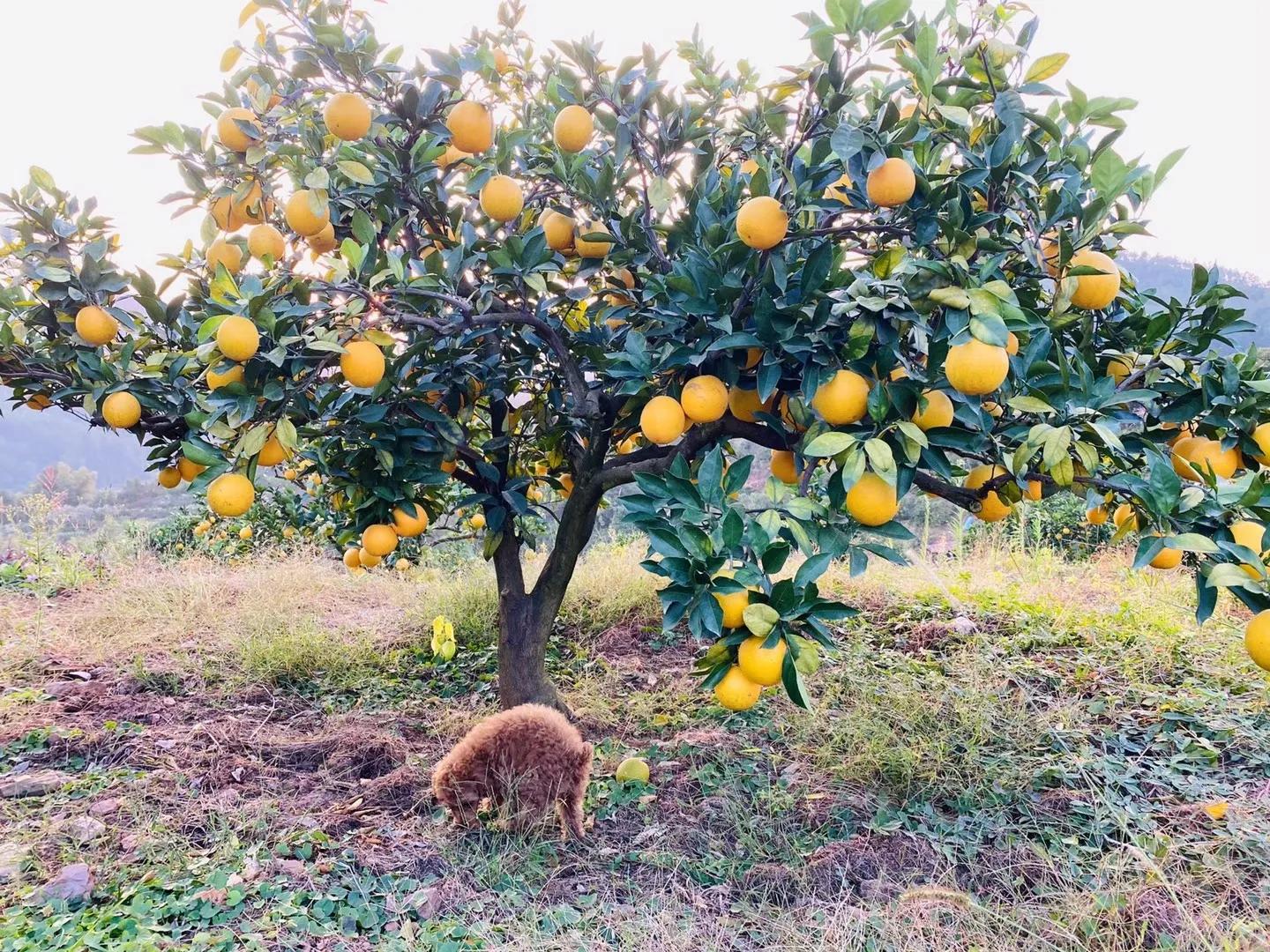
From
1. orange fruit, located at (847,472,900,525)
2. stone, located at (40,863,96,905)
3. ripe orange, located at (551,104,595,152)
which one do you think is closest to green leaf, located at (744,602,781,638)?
orange fruit, located at (847,472,900,525)

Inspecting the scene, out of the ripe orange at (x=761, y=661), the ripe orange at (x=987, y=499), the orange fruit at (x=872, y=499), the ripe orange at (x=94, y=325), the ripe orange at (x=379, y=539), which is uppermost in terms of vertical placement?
the ripe orange at (x=94, y=325)

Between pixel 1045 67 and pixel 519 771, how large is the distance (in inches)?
84.0

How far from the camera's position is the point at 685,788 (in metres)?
2.61

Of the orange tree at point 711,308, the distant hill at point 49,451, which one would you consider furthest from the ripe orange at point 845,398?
the distant hill at point 49,451

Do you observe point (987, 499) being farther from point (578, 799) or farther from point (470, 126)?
point (470, 126)

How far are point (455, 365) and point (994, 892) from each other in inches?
79.5

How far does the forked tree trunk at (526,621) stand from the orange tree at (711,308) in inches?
18.3

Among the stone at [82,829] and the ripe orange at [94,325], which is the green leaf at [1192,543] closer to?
the ripe orange at [94,325]

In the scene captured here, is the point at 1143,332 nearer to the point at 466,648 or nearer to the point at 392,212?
the point at 392,212

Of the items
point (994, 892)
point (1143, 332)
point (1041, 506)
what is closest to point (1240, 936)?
point (994, 892)

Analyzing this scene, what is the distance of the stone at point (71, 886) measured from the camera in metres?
1.91

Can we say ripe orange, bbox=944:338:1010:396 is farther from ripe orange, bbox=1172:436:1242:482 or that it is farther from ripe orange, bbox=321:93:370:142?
ripe orange, bbox=321:93:370:142

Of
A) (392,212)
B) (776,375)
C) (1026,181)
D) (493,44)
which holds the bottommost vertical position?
(776,375)

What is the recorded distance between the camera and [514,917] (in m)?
1.89
